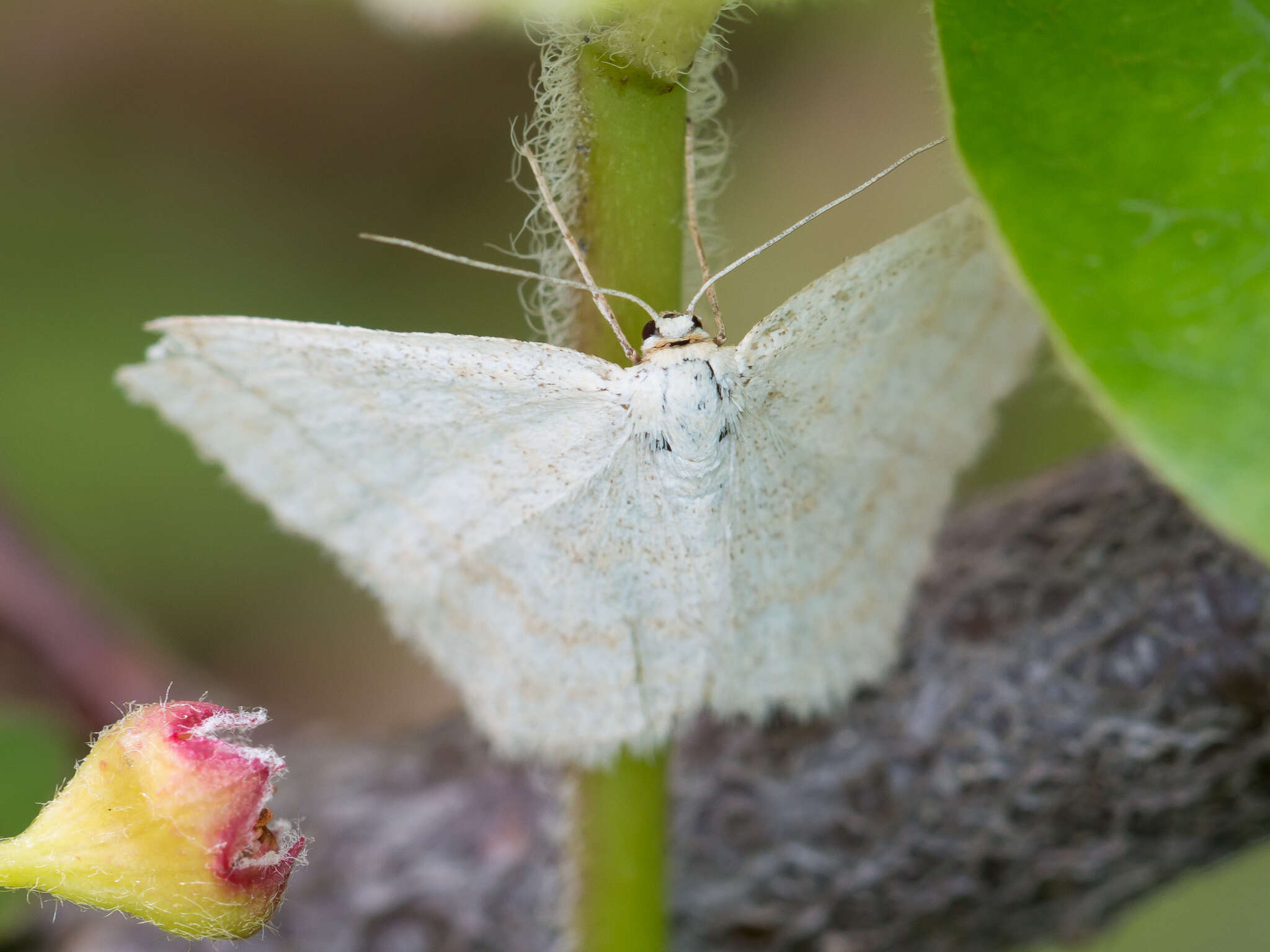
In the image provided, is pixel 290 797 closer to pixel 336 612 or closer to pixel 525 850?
pixel 525 850

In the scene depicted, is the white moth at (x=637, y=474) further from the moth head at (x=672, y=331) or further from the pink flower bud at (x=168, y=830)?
the pink flower bud at (x=168, y=830)

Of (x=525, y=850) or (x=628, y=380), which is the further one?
(x=525, y=850)

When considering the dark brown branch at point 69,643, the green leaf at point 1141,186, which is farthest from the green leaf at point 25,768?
the green leaf at point 1141,186

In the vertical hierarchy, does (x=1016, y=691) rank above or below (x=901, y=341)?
below

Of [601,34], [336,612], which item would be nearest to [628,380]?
[601,34]

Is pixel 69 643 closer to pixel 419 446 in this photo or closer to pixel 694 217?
pixel 419 446
